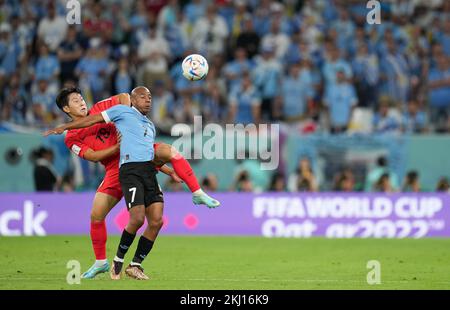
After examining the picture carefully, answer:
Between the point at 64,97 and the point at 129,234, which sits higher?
the point at 64,97

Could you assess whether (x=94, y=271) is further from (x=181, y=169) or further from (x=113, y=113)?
(x=113, y=113)

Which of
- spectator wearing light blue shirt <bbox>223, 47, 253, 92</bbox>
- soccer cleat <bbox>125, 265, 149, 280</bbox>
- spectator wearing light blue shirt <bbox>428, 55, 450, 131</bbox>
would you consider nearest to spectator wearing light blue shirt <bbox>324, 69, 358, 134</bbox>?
spectator wearing light blue shirt <bbox>428, 55, 450, 131</bbox>

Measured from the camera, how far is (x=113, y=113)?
12445 mm

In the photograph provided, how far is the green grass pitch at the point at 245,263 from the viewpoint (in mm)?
12297

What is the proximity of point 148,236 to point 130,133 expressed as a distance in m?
1.28

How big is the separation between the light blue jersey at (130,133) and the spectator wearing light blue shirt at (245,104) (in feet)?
32.1

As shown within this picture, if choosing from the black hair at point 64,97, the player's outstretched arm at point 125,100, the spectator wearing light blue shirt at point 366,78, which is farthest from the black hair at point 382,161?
the black hair at point 64,97

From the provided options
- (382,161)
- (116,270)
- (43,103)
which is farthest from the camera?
(43,103)

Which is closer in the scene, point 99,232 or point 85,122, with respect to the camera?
point 85,122

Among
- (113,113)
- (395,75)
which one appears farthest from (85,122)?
(395,75)

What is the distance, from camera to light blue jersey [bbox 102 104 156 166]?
12.4m

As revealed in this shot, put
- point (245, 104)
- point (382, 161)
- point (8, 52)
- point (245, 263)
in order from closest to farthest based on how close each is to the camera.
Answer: point (245, 263) < point (382, 161) < point (245, 104) < point (8, 52)

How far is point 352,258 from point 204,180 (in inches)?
236
